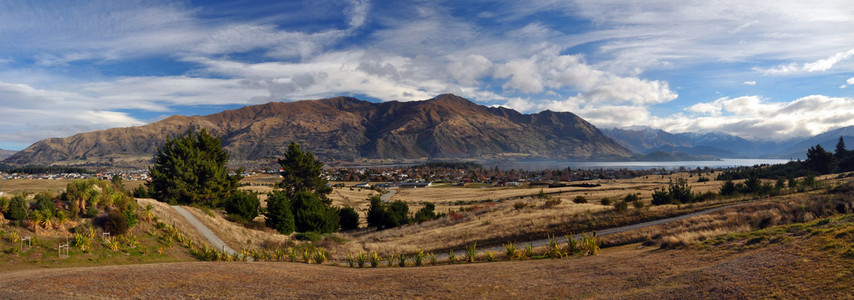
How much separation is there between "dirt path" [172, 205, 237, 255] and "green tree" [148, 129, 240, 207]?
25.7 feet

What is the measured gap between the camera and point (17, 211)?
20.5m

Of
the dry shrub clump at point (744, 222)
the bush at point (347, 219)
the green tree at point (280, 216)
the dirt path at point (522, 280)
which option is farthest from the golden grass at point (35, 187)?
the dry shrub clump at point (744, 222)

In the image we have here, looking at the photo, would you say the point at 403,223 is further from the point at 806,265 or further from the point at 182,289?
the point at 806,265

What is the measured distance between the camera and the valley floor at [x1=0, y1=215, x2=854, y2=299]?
28.9 feet

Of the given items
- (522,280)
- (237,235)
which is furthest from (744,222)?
(237,235)

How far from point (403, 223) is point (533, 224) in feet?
71.4

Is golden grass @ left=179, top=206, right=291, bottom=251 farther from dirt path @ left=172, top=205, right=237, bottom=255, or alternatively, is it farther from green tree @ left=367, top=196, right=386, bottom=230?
green tree @ left=367, top=196, right=386, bottom=230

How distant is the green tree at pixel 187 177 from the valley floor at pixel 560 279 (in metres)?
30.5

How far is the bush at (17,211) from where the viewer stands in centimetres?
2045

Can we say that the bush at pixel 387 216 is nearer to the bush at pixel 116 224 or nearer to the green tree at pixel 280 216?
the green tree at pixel 280 216

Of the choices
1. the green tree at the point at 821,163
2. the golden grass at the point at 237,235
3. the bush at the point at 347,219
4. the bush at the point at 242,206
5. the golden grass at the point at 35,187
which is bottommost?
the bush at the point at 347,219

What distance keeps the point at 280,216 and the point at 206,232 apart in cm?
873

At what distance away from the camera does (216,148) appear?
49.8 m

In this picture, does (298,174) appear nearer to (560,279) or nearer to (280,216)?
(280,216)
